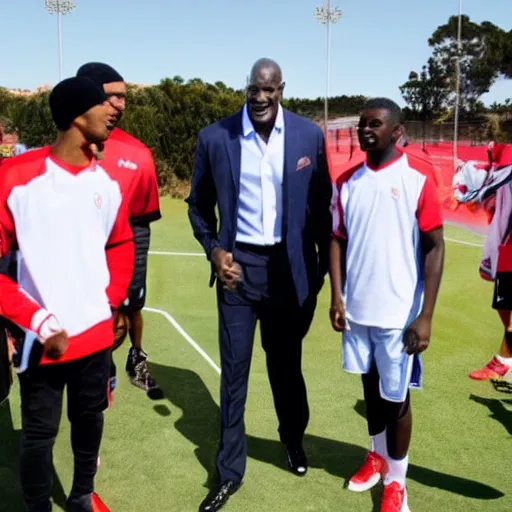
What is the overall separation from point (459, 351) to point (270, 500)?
9.77 feet

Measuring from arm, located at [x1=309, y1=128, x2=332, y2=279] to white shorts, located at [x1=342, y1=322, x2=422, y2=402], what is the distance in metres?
0.46

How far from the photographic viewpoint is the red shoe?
10.5 ft

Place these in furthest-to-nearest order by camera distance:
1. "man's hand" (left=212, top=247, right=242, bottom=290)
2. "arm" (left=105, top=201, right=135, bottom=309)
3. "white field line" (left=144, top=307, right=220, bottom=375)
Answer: "white field line" (left=144, top=307, right=220, bottom=375), "man's hand" (left=212, top=247, right=242, bottom=290), "arm" (left=105, top=201, right=135, bottom=309)

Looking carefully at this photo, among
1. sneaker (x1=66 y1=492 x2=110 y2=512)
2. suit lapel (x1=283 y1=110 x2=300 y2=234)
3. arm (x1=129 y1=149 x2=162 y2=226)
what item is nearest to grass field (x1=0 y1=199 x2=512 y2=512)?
Answer: sneaker (x1=66 y1=492 x2=110 y2=512)

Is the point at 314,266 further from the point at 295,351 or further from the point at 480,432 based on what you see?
the point at 480,432

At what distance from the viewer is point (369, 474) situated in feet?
11.8

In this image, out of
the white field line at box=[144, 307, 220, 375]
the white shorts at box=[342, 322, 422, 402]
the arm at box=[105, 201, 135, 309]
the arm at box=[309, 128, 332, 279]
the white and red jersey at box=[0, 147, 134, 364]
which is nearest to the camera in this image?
the white and red jersey at box=[0, 147, 134, 364]

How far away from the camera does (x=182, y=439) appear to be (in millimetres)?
4172

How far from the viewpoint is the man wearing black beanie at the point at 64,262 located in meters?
2.58

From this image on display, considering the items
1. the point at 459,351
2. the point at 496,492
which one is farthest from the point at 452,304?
the point at 496,492

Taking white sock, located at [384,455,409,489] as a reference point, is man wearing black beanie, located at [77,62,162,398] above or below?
above

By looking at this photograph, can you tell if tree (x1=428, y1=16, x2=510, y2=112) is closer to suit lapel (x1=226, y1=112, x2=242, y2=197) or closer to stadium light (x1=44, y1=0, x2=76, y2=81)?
stadium light (x1=44, y1=0, x2=76, y2=81)

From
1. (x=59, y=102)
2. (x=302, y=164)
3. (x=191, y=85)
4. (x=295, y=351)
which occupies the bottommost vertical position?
(x=295, y=351)

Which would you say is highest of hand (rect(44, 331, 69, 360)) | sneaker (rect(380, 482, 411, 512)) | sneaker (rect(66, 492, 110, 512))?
hand (rect(44, 331, 69, 360))
